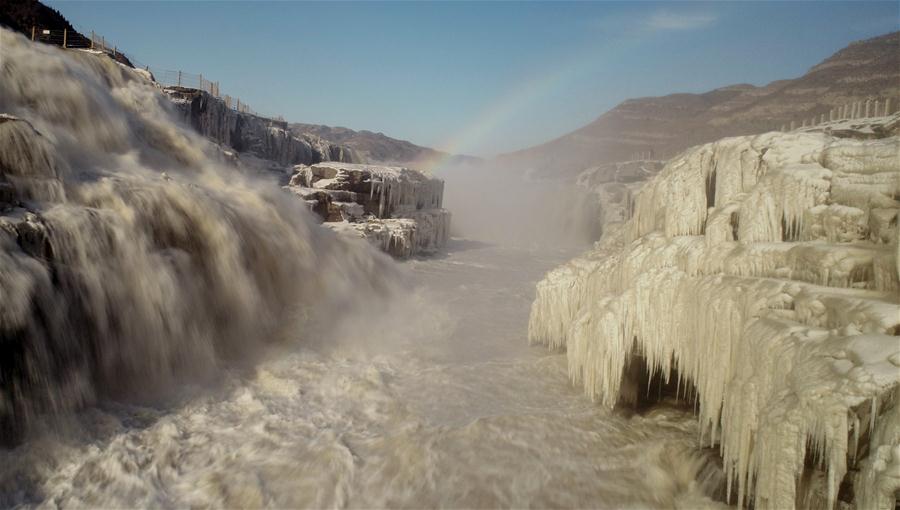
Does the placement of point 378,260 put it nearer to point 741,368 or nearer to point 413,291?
point 413,291

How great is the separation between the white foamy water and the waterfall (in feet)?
1.79

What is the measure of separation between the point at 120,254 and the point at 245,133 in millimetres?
22408

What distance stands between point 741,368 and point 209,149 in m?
11.8

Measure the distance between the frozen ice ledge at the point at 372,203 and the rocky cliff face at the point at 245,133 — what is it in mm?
4745

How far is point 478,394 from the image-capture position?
6055 mm

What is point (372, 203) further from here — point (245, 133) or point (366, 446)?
point (366, 446)

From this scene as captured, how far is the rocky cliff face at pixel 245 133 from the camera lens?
2045cm

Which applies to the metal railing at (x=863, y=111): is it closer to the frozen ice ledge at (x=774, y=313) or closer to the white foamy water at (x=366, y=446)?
the frozen ice ledge at (x=774, y=313)

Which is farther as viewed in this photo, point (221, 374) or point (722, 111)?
point (722, 111)

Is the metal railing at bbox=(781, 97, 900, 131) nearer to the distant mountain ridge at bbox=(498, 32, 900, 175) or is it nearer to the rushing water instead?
the distant mountain ridge at bbox=(498, 32, 900, 175)

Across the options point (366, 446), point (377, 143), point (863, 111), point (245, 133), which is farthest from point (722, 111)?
point (366, 446)

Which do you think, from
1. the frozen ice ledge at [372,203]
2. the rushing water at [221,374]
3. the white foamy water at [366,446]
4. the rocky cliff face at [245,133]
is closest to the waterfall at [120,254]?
the rushing water at [221,374]

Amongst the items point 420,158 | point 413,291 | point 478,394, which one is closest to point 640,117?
point 420,158

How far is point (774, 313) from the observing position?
Answer: 3.20m
